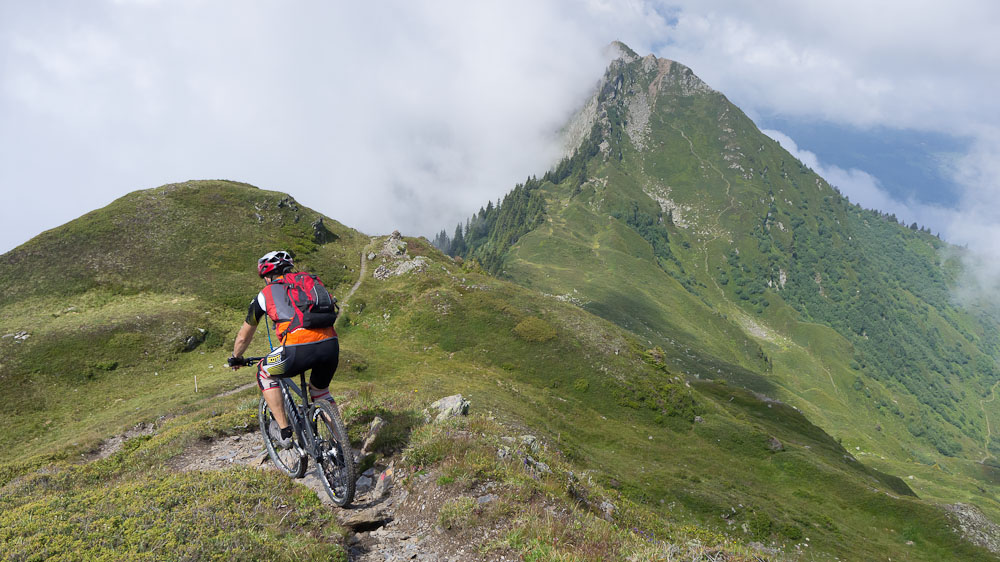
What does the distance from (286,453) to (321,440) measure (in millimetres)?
2874

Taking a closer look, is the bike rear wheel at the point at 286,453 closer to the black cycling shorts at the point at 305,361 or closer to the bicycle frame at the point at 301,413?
the bicycle frame at the point at 301,413

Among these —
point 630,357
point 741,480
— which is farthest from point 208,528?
point 630,357

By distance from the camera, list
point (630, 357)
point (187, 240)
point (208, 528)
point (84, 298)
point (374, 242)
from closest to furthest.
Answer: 1. point (208, 528)
2. point (84, 298)
3. point (630, 357)
4. point (187, 240)
5. point (374, 242)

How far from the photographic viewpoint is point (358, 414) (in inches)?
539

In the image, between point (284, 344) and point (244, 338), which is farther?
point (244, 338)

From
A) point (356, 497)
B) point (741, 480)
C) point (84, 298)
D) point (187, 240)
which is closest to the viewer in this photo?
point (356, 497)

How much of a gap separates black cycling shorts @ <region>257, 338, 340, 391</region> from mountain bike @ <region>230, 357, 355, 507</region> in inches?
13.8

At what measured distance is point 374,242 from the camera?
8638 centimetres

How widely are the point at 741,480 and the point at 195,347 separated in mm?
59369

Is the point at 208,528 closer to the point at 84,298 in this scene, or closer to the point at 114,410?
the point at 114,410

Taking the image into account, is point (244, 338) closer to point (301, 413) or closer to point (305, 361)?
point (305, 361)

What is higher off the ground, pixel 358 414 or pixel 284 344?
pixel 284 344

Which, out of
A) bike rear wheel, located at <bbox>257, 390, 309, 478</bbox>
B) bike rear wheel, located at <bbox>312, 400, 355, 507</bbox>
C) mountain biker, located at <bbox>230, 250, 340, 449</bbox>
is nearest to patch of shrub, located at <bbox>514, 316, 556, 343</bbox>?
bike rear wheel, located at <bbox>257, 390, 309, 478</bbox>

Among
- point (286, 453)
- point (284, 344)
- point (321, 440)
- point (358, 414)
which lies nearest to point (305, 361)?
point (284, 344)
